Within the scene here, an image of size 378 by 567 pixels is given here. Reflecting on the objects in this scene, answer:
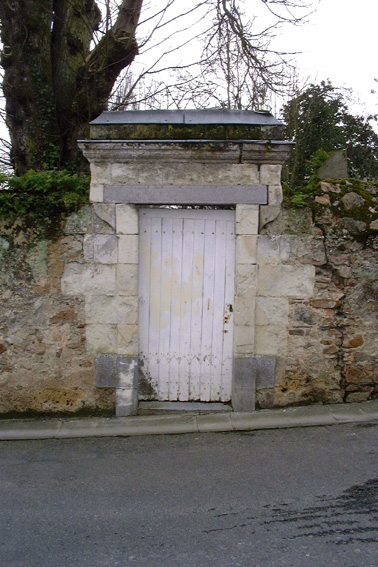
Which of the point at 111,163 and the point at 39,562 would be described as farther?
the point at 111,163

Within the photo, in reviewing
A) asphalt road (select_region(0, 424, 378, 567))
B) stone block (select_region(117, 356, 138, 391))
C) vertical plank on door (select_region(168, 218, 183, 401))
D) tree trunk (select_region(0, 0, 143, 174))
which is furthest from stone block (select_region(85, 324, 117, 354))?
tree trunk (select_region(0, 0, 143, 174))

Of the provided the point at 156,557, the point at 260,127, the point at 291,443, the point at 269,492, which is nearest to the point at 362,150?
the point at 260,127

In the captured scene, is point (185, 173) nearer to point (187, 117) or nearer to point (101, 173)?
point (187, 117)

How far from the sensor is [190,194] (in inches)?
207

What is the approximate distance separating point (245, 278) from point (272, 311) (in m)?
0.44

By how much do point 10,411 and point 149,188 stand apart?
2659 millimetres

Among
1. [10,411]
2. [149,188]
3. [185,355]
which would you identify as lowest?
[10,411]

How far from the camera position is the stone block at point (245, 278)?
5301mm

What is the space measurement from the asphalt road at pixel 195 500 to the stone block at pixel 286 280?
133cm

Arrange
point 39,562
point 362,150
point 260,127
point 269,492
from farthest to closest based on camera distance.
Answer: point 362,150 < point 260,127 < point 269,492 < point 39,562

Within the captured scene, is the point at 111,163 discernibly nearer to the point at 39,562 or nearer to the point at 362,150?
the point at 39,562

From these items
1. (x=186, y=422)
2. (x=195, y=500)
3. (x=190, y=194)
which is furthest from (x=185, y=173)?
(x=195, y=500)

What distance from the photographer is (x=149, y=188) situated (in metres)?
5.25

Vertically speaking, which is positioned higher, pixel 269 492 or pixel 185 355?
pixel 185 355
